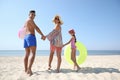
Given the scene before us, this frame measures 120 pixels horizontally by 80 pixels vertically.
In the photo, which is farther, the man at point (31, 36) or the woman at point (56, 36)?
the woman at point (56, 36)

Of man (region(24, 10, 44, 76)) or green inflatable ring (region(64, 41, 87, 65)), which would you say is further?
green inflatable ring (region(64, 41, 87, 65))

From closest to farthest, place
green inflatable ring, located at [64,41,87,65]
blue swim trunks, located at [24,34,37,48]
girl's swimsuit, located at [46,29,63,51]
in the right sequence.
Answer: blue swim trunks, located at [24,34,37,48] → girl's swimsuit, located at [46,29,63,51] → green inflatable ring, located at [64,41,87,65]

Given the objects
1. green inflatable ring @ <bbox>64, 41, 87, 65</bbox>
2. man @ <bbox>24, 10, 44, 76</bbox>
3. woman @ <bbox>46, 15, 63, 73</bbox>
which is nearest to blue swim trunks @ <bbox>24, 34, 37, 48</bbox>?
man @ <bbox>24, 10, 44, 76</bbox>

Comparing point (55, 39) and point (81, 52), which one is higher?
point (55, 39)

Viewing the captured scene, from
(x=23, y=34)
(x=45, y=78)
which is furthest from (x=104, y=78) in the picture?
(x=23, y=34)

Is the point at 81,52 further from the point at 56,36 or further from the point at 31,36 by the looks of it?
Result: the point at 31,36

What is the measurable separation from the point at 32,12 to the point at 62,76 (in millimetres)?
2264

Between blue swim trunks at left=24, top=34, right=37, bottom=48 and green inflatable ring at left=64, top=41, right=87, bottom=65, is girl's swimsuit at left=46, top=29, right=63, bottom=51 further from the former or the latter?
green inflatable ring at left=64, top=41, right=87, bottom=65

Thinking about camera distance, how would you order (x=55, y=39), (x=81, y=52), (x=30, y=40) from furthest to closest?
(x=81, y=52) < (x=55, y=39) < (x=30, y=40)

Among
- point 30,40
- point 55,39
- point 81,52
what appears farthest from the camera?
point 81,52

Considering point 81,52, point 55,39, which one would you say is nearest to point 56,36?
point 55,39

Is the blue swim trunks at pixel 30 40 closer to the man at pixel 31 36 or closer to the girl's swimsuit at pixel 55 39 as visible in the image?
the man at pixel 31 36

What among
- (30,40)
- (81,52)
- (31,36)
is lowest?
(81,52)

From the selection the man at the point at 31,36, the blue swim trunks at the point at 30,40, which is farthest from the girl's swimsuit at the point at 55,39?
the blue swim trunks at the point at 30,40
